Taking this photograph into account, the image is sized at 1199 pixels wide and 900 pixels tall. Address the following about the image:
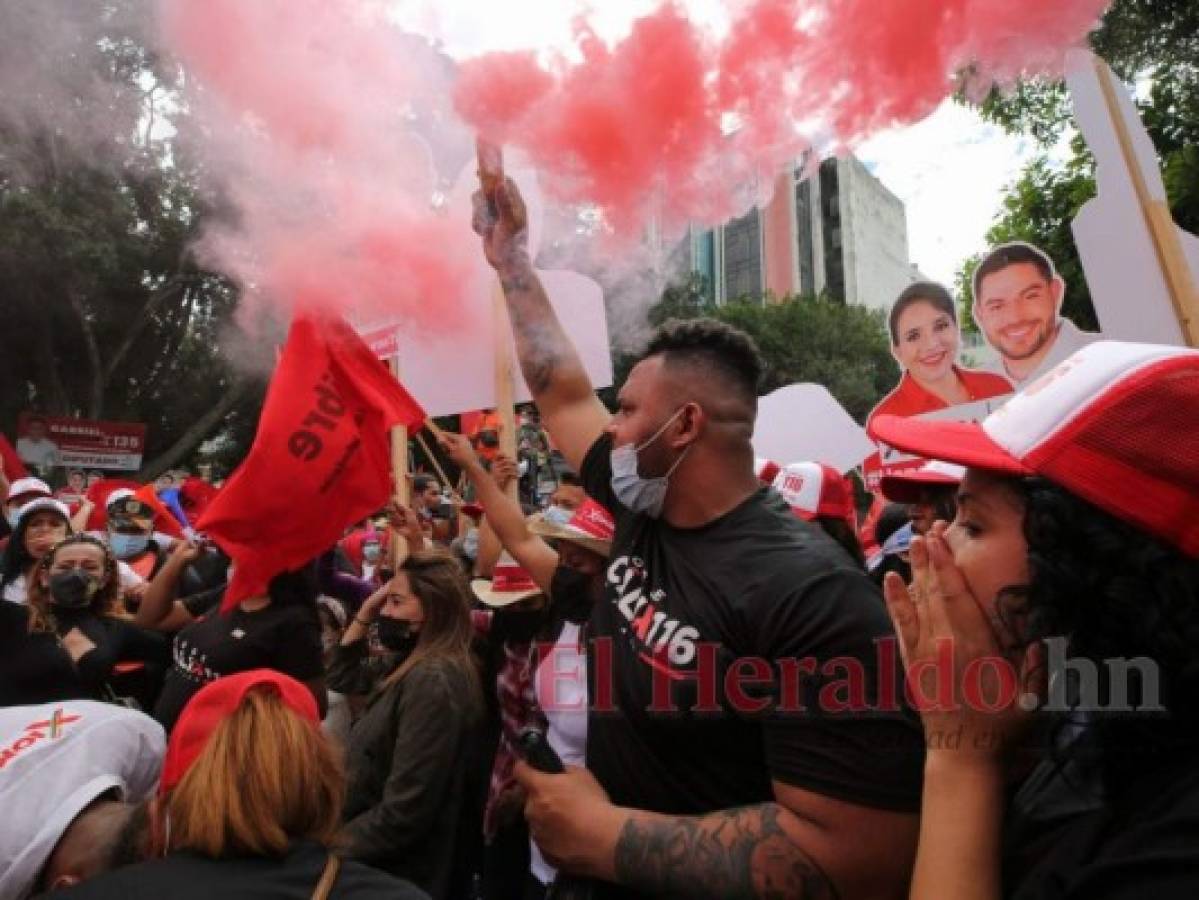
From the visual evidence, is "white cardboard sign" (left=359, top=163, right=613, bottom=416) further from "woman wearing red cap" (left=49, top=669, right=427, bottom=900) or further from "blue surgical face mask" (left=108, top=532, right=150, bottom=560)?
"blue surgical face mask" (left=108, top=532, right=150, bottom=560)

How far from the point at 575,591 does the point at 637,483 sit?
1.29 metres

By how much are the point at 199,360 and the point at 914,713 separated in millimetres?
23218

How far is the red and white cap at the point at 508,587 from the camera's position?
162 inches

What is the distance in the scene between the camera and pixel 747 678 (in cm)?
190

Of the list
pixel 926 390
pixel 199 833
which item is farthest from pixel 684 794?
pixel 926 390

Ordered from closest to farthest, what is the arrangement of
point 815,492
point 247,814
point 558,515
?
point 247,814
point 815,492
point 558,515

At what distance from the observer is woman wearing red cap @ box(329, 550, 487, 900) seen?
337 cm

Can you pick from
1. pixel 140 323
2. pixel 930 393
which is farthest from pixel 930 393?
pixel 140 323

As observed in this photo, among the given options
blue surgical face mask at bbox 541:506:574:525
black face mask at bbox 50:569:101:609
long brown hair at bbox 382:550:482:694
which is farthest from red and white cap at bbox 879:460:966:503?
black face mask at bbox 50:569:101:609

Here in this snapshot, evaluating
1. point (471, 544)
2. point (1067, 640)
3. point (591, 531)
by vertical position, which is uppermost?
point (471, 544)

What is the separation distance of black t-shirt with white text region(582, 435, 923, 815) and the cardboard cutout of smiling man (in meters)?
2.99

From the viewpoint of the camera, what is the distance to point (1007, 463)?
145 centimetres

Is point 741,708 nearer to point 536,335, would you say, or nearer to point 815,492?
point 536,335

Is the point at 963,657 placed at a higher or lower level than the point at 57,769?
higher
